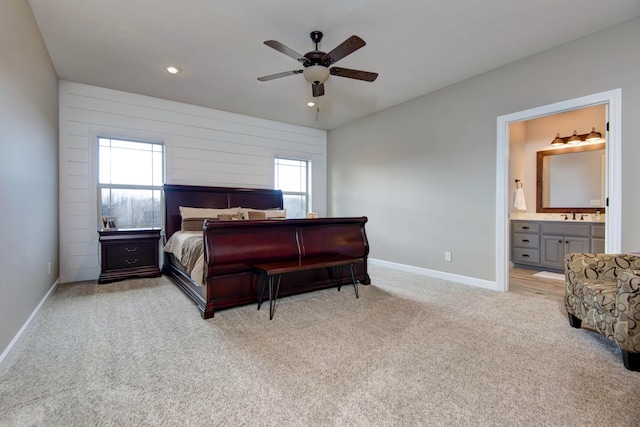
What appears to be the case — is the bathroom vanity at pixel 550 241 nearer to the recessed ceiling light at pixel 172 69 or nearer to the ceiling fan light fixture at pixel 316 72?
the ceiling fan light fixture at pixel 316 72

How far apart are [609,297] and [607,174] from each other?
5.05 ft

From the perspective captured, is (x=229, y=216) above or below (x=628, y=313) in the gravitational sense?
above

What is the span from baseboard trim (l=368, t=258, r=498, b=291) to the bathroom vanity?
1.86m

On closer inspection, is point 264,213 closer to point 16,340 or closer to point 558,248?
point 16,340

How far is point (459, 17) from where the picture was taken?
2.74 m

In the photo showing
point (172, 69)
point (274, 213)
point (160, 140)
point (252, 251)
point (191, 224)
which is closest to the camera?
point (252, 251)

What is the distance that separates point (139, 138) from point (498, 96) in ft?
16.9

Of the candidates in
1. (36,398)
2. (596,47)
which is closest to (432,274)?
(596,47)

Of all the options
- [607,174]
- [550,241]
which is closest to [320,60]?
[607,174]

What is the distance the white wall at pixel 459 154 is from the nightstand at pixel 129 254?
358 cm

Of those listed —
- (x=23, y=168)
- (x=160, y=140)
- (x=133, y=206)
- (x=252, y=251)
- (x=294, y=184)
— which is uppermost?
(x=160, y=140)

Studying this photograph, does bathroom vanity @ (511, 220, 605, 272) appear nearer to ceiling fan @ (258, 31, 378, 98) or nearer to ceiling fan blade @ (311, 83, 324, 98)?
ceiling fan @ (258, 31, 378, 98)

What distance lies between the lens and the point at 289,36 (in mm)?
3059

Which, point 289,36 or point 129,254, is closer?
point 289,36
